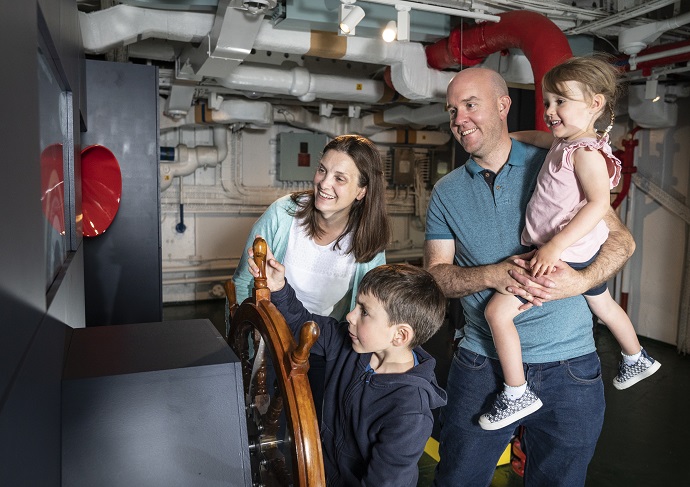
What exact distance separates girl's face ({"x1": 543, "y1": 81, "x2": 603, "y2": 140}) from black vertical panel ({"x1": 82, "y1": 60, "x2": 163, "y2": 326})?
2237 mm

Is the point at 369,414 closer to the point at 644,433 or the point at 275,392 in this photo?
the point at 275,392

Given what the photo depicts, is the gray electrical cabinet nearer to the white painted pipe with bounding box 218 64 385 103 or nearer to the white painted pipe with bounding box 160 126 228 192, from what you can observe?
the white painted pipe with bounding box 218 64 385 103

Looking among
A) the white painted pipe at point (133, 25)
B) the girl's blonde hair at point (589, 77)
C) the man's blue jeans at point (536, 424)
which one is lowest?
the man's blue jeans at point (536, 424)

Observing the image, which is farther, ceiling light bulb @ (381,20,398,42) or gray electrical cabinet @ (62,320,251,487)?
ceiling light bulb @ (381,20,398,42)

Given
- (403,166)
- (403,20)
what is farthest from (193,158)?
(403,20)

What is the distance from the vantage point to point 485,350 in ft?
5.99

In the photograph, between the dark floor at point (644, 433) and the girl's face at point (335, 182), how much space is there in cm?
192

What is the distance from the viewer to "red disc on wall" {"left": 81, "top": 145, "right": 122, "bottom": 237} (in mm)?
2941

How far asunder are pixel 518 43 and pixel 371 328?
244 centimetres

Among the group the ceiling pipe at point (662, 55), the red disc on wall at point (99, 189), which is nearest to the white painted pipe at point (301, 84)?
the red disc on wall at point (99, 189)

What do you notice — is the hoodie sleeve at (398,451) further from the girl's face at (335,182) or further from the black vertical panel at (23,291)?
the girl's face at (335,182)

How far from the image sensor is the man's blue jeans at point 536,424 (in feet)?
5.54

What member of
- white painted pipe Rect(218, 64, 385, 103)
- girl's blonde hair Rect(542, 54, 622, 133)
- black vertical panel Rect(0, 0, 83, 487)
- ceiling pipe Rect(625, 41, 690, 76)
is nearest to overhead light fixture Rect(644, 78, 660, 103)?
ceiling pipe Rect(625, 41, 690, 76)

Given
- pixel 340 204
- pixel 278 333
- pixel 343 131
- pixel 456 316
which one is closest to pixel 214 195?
pixel 343 131
